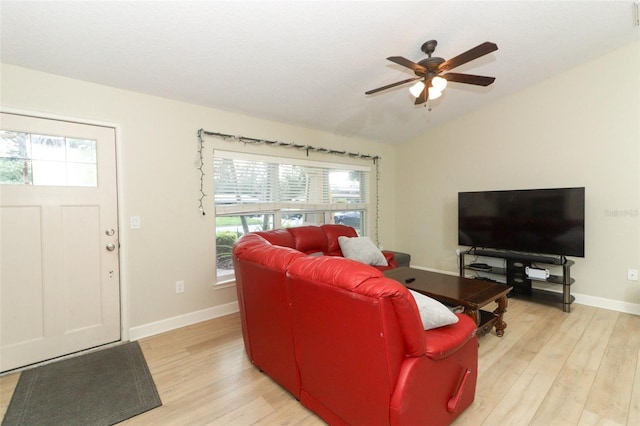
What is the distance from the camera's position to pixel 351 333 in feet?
4.53

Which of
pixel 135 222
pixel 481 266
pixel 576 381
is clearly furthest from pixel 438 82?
pixel 135 222

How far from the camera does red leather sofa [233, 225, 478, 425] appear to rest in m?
1.29

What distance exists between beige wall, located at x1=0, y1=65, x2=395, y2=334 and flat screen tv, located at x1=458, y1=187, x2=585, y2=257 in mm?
3377

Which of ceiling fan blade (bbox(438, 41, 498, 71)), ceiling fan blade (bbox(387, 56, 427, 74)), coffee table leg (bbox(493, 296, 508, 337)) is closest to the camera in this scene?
ceiling fan blade (bbox(438, 41, 498, 71))

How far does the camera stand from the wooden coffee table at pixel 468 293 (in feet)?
7.96

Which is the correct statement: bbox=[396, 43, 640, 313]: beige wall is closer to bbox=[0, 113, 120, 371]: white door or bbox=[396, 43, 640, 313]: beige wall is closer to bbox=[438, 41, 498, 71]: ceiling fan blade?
bbox=[438, 41, 498, 71]: ceiling fan blade

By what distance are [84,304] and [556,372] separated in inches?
153

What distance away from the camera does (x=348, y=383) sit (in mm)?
1470

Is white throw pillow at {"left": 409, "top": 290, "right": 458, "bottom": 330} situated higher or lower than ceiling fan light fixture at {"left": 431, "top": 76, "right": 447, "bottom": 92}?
lower

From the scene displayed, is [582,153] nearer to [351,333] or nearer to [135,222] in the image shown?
[351,333]

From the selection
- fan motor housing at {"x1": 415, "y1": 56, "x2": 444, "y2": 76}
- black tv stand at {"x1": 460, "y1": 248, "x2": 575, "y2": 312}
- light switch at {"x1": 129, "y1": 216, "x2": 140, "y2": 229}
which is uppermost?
fan motor housing at {"x1": 415, "y1": 56, "x2": 444, "y2": 76}

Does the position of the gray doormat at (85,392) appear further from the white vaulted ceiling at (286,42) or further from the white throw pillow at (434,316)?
the white vaulted ceiling at (286,42)

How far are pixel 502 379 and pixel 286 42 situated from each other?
308 centimetres

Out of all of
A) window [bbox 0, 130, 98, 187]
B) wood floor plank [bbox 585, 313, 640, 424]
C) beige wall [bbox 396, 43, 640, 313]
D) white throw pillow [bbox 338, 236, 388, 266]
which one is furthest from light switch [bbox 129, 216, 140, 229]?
beige wall [bbox 396, 43, 640, 313]
